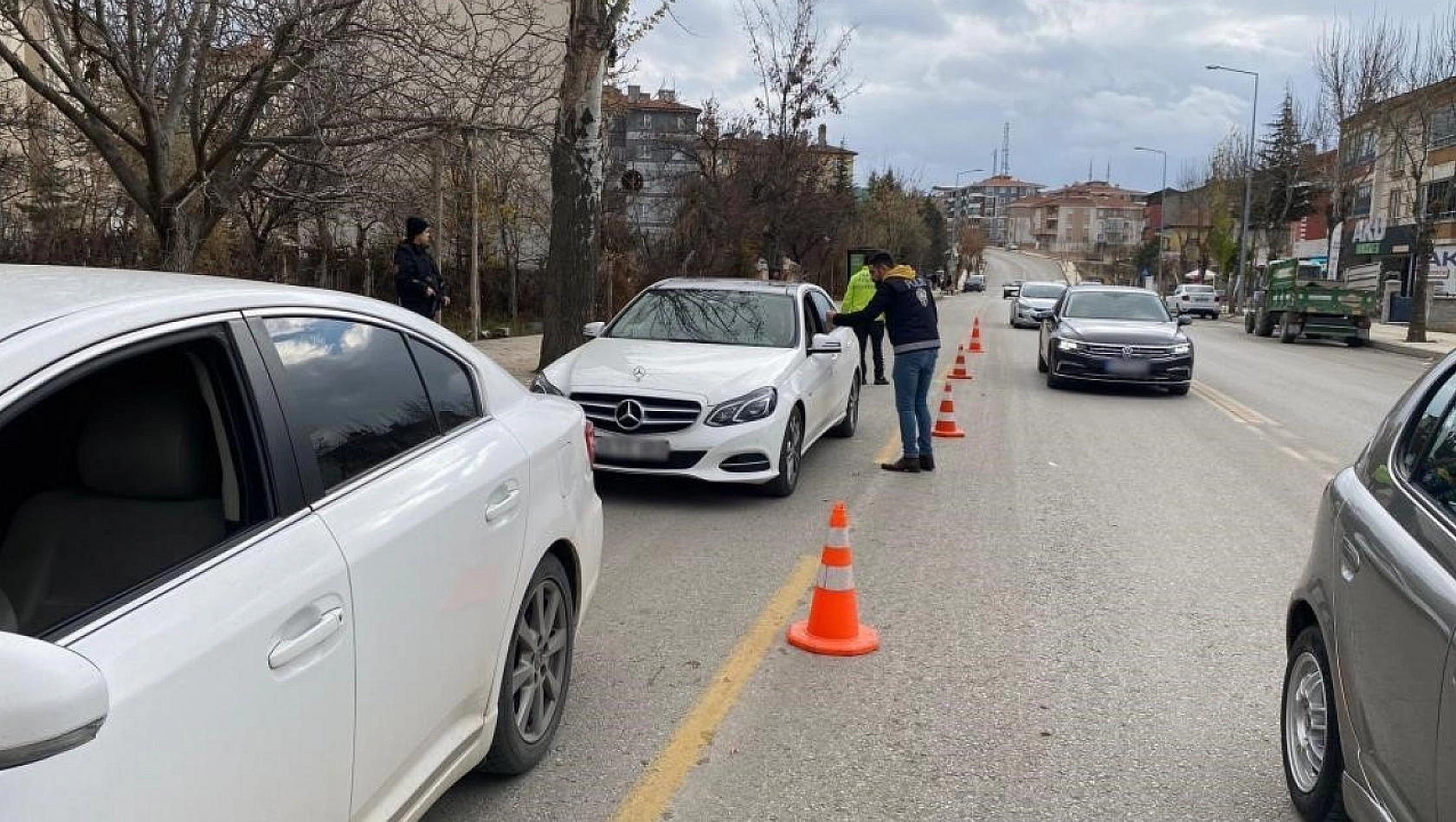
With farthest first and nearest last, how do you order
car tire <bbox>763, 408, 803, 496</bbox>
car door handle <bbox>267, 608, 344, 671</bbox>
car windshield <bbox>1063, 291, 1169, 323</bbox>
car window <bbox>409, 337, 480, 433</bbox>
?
car windshield <bbox>1063, 291, 1169, 323</bbox> → car tire <bbox>763, 408, 803, 496</bbox> → car window <bbox>409, 337, 480, 433</bbox> → car door handle <bbox>267, 608, 344, 671</bbox>

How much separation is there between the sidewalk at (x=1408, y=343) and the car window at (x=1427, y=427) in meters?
25.6

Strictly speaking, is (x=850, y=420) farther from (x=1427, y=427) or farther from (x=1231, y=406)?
(x=1427, y=427)

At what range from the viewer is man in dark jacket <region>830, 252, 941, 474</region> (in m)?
9.39

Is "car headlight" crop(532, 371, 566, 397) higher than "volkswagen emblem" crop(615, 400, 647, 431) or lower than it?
higher

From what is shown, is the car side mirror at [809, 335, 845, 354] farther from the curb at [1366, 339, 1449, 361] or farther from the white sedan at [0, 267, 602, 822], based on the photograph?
the curb at [1366, 339, 1449, 361]

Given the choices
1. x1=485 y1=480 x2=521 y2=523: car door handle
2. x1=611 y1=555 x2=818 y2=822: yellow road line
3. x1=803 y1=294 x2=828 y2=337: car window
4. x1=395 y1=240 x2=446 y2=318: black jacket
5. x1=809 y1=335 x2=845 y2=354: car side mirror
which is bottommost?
x1=611 y1=555 x2=818 y2=822: yellow road line

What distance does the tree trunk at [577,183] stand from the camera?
13188 mm

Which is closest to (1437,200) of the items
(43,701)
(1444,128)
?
(1444,128)

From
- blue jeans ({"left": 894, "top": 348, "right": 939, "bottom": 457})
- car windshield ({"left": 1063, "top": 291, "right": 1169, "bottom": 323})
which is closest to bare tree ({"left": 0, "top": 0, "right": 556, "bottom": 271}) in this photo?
blue jeans ({"left": 894, "top": 348, "right": 939, "bottom": 457})

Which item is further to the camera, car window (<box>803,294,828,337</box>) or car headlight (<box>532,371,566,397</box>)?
car window (<box>803,294,828,337</box>)

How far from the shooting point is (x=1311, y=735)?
3633mm

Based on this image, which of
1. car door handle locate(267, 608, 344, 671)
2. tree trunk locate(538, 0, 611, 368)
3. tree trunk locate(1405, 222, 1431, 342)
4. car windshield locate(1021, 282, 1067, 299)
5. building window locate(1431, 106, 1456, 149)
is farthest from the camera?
car windshield locate(1021, 282, 1067, 299)

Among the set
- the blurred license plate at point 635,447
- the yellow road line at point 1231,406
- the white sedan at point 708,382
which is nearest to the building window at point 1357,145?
the yellow road line at point 1231,406

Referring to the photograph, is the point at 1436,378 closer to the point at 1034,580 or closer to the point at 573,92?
the point at 1034,580
